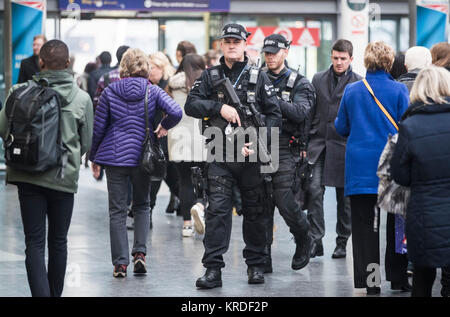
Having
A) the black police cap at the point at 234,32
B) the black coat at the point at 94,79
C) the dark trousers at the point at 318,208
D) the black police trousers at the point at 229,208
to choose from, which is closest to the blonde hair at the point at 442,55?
the dark trousers at the point at 318,208

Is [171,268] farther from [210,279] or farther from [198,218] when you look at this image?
[198,218]

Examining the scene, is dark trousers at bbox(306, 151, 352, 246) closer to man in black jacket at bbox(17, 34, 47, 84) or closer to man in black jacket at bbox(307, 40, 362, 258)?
man in black jacket at bbox(307, 40, 362, 258)

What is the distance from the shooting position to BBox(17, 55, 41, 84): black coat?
14781 millimetres

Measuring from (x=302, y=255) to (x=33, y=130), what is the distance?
3.07 metres

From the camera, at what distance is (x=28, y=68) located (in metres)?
14.8

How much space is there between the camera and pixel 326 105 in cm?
947

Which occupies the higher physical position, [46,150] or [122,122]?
[122,122]

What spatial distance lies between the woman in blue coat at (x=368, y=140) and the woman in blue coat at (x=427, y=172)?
41.7 inches

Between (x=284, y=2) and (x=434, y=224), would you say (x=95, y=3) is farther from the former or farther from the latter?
(x=434, y=224)

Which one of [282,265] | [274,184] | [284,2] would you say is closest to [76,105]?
[274,184]

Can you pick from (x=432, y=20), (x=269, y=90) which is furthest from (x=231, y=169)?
(x=432, y=20)

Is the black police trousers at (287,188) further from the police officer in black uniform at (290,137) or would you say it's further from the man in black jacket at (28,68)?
the man in black jacket at (28,68)

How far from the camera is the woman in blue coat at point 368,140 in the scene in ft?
24.7
